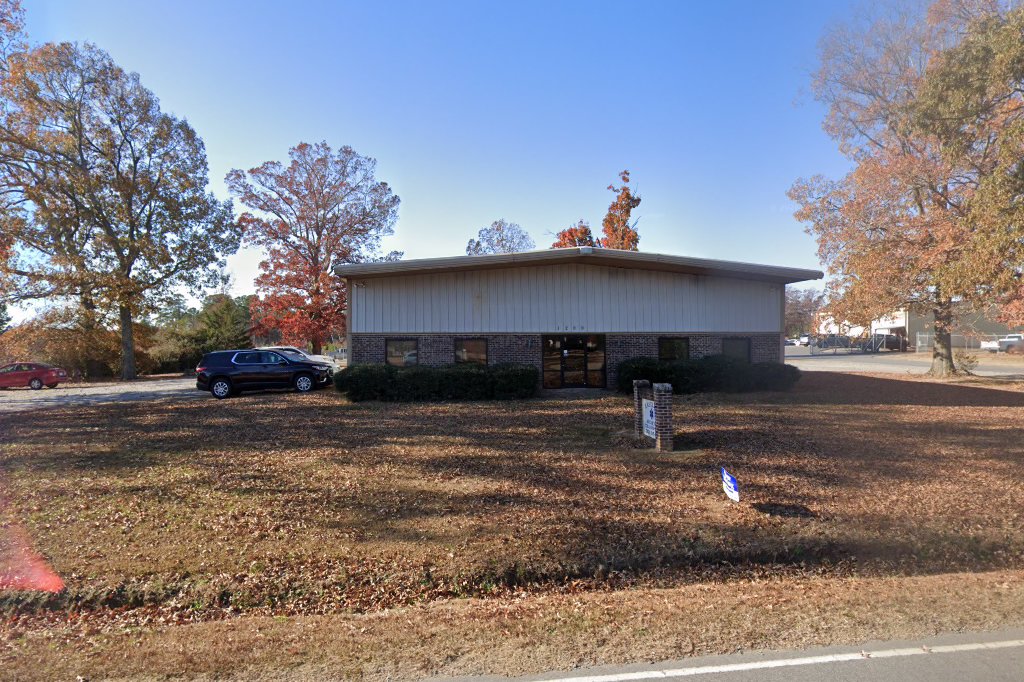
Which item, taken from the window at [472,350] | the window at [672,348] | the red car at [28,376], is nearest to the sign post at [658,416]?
the window at [472,350]

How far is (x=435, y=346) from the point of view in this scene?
19.1 metres

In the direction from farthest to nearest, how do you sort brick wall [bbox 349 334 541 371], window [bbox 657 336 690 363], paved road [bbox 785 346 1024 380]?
1. paved road [bbox 785 346 1024 380]
2. window [bbox 657 336 690 363]
3. brick wall [bbox 349 334 541 371]

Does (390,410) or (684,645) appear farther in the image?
(390,410)

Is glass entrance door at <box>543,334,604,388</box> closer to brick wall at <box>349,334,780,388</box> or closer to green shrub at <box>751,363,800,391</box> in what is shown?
brick wall at <box>349,334,780,388</box>

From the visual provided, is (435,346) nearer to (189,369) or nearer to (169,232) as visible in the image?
(169,232)

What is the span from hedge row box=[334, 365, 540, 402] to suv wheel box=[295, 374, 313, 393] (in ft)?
12.4

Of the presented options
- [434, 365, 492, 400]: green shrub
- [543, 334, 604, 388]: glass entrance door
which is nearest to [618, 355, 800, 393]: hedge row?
[543, 334, 604, 388]: glass entrance door

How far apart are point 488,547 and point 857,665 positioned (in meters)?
3.18

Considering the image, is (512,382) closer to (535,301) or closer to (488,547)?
(535,301)

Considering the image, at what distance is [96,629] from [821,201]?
86.8ft

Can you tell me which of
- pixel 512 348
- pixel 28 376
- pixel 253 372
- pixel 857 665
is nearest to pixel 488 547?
pixel 857 665

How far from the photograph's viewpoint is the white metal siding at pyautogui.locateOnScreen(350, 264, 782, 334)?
19062 millimetres

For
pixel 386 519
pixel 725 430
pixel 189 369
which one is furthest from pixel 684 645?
pixel 189 369

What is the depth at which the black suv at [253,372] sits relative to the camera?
63.8 ft
